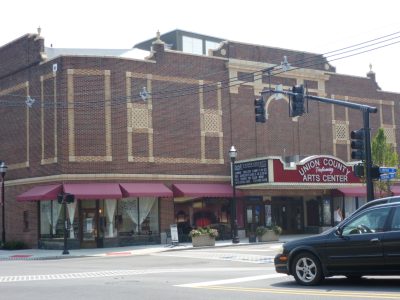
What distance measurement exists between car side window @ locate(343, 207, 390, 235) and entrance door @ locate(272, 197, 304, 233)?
28.3 m

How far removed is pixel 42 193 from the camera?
108 ft

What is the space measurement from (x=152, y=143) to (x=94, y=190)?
4538mm

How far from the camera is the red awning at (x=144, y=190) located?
110 ft

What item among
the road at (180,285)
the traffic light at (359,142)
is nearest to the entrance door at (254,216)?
the road at (180,285)

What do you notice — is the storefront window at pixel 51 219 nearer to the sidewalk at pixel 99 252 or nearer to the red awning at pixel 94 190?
the sidewalk at pixel 99 252

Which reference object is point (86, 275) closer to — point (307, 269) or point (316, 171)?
point (307, 269)

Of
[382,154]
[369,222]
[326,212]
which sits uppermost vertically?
[382,154]

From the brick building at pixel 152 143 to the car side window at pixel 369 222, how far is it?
21.1 meters

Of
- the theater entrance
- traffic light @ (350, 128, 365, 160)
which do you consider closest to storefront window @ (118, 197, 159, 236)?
the theater entrance

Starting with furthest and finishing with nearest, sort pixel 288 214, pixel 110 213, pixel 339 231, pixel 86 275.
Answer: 1. pixel 288 214
2. pixel 110 213
3. pixel 86 275
4. pixel 339 231

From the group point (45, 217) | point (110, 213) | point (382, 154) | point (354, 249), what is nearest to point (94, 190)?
point (110, 213)

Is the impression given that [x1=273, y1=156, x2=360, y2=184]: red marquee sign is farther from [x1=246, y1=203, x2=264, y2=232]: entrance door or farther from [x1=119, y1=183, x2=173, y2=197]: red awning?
[x1=119, y1=183, x2=173, y2=197]: red awning

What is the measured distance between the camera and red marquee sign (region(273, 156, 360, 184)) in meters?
36.9

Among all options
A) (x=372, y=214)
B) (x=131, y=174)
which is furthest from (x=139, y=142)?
(x=372, y=214)
